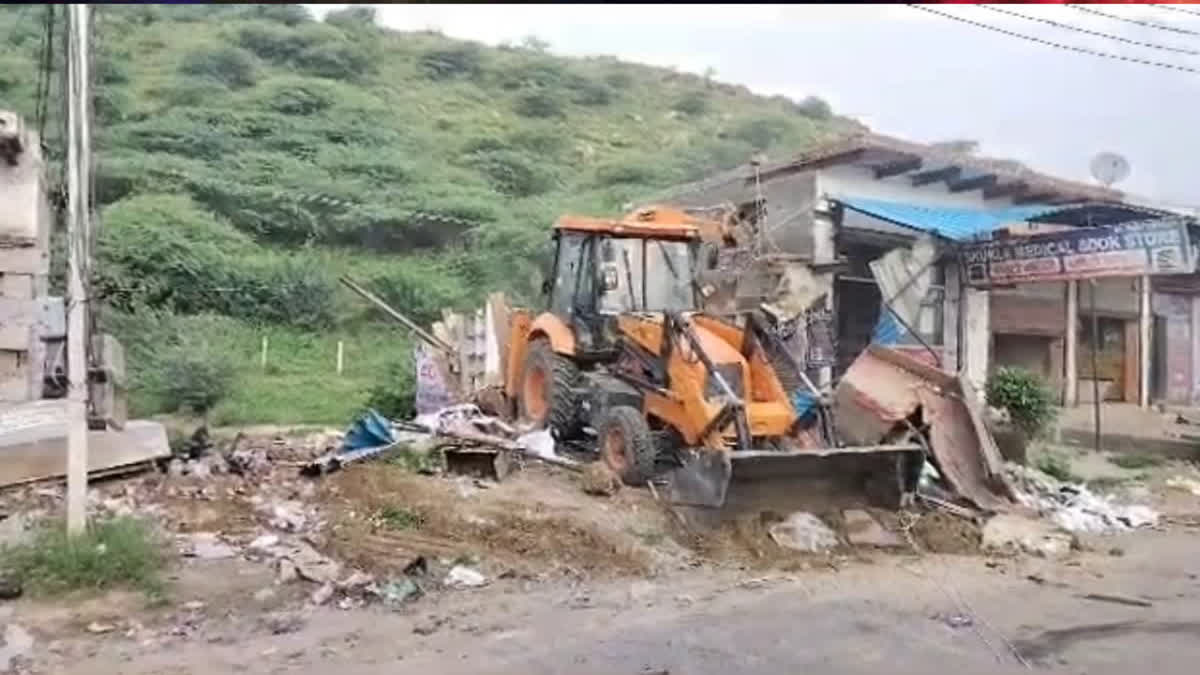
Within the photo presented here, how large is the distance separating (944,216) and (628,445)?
9.92m

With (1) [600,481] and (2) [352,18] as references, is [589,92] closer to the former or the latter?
(2) [352,18]

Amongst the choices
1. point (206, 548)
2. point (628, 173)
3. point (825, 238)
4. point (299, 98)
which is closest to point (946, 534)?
point (206, 548)

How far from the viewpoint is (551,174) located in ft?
131

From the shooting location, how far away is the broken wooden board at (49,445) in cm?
1008

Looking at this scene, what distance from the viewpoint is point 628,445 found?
1079 centimetres

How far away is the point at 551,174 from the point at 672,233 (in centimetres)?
2831

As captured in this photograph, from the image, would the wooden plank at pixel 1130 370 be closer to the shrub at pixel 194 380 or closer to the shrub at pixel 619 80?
the shrub at pixel 194 380

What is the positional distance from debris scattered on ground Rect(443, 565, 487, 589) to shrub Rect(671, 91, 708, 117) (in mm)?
46278

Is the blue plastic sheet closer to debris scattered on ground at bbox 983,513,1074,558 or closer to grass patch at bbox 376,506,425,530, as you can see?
grass patch at bbox 376,506,425,530

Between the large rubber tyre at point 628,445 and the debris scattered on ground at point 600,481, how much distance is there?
17 centimetres

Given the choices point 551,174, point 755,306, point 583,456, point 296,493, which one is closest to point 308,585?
point 296,493

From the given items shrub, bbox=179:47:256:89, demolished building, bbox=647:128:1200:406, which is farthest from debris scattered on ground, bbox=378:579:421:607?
shrub, bbox=179:47:256:89

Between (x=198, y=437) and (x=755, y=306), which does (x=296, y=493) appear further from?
(x=755, y=306)

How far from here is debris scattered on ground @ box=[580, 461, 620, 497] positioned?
10.5 metres
